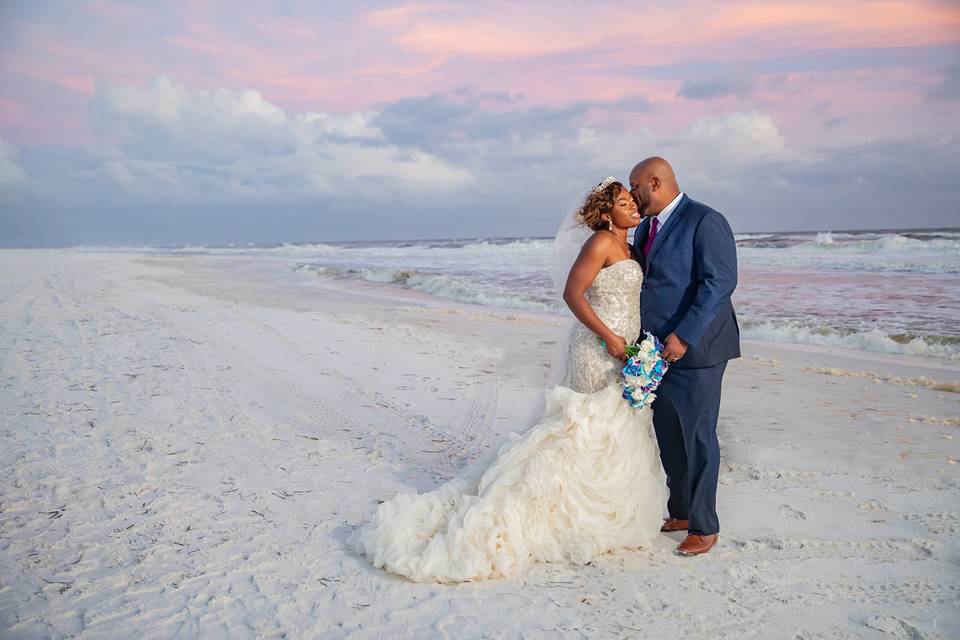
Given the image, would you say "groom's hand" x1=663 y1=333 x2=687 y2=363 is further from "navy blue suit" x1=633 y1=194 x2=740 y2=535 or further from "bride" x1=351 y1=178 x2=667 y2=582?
"bride" x1=351 y1=178 x2=667 y2=582

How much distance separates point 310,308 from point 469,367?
273 inches

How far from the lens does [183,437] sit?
5.80m

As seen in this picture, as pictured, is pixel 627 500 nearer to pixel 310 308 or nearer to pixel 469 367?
pixel 469 367

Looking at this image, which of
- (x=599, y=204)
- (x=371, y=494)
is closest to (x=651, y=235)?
(x=599, y=204)

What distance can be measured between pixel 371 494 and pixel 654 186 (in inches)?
115

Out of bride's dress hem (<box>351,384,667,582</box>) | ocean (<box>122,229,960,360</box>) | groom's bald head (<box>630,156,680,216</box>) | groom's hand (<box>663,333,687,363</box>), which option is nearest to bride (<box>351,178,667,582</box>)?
bride's dress hem (<box>351,384,667,582</box>)

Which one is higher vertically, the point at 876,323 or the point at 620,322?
the point at 620,322

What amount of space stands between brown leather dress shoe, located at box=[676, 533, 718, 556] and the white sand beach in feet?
0.17

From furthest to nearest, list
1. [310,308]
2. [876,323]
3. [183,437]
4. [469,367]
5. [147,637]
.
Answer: [310,308], [876,323], [469,367], [183,437], [147,637]

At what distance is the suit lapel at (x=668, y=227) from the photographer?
394cm

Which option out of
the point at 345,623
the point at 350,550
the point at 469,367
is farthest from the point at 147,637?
the point at 469,367

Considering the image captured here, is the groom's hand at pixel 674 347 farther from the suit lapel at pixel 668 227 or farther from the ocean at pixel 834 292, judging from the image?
the ocean at pixel 834 292

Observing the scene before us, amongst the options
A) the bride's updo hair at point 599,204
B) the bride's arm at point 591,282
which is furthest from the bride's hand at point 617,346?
the bride's updo hair at point 599,204

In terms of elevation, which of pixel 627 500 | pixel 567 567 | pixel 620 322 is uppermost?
pixel 620 322
